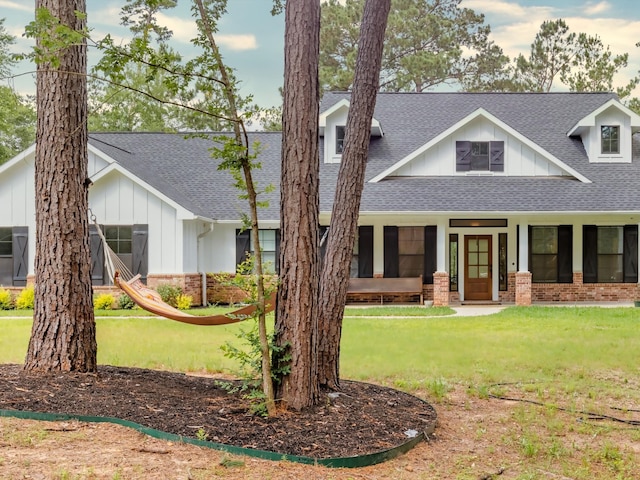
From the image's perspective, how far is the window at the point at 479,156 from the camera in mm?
18250

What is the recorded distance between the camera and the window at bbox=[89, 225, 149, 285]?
54.3ft

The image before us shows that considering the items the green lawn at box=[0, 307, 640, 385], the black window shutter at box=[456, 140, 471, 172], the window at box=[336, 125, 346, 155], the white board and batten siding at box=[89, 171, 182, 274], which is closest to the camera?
the green lawn at box=[0, 307, 640, 385]

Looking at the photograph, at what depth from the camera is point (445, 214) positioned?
16594mm

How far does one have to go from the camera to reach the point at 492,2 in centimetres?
3184

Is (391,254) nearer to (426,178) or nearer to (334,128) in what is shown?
(426,178)

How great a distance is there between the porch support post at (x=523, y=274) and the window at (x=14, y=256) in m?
11.8

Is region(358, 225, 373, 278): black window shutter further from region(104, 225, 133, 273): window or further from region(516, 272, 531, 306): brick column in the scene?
region(104, 225, 133, 273): window

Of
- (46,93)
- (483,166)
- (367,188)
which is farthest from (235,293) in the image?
(46,93)

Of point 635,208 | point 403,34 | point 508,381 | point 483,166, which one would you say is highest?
point 403,34

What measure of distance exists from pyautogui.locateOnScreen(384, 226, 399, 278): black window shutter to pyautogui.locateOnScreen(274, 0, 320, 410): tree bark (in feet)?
39.5

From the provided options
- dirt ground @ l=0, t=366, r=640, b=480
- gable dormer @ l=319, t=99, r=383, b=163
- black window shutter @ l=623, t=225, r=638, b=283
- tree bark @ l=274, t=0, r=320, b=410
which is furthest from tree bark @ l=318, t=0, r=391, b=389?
black window shutter @ l=623, t=225, r=638, b=283

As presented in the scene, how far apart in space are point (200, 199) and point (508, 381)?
39.3 feet

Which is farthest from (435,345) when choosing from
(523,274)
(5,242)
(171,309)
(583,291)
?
(5,242)

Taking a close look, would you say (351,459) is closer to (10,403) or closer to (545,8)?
(10,403)
